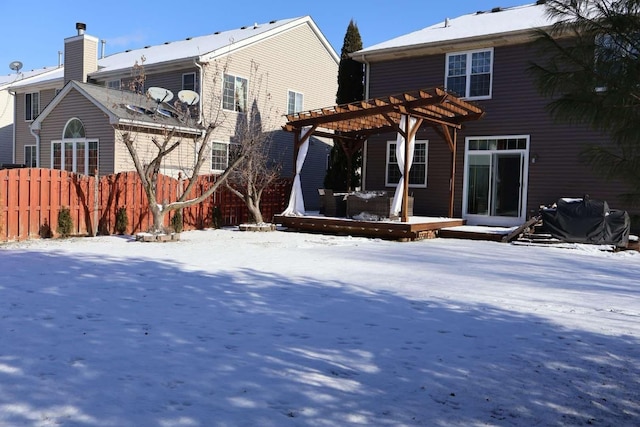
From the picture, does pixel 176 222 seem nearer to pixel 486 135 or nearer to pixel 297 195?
pixel 297 195

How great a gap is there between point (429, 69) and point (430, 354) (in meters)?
12.7

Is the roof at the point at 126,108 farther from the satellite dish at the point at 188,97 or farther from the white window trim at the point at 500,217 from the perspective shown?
the white window trim at the point at 500,217

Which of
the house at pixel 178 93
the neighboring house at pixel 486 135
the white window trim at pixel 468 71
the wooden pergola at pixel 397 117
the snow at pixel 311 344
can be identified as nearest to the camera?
the snow at pixel 311 344

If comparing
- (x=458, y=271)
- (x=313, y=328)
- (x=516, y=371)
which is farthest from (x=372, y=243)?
(x=516, y=371)

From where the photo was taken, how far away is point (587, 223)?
1102cm

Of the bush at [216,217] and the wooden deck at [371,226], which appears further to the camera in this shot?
the bush at [216,217]

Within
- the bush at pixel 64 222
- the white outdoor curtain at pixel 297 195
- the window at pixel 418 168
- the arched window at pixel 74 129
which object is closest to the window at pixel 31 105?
the arched window at pixel 74 129

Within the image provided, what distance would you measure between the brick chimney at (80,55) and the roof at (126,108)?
138 inches

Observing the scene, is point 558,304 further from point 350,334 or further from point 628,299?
point 350,334

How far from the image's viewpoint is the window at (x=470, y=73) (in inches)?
565

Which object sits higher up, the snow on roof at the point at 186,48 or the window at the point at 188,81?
the snow on roof at the point at 186,48

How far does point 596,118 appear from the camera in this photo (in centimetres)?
326

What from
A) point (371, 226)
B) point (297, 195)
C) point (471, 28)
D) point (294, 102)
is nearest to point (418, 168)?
point (297, 195)

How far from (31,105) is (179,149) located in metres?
10.9
